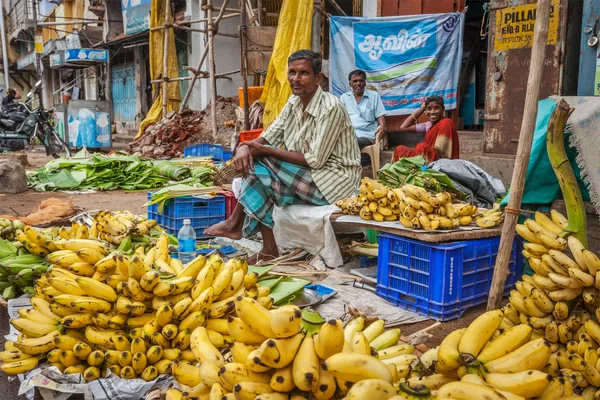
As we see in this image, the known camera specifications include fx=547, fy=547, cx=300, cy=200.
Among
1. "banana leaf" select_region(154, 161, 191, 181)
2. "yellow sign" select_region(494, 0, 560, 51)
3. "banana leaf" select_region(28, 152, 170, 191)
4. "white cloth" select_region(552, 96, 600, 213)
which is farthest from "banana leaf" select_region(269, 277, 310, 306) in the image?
"banana leaf" select_region(28, 152, 170, 191)

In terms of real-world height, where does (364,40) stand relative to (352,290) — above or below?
above

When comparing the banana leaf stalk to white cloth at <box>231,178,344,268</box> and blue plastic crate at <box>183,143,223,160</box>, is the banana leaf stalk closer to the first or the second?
white cloth at <box>231,178,344,268</box>

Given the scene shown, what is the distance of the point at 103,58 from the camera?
16.7 metres

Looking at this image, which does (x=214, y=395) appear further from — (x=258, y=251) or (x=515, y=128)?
(x=515, y=128)

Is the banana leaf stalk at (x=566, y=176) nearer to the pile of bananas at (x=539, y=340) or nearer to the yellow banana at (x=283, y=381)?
the pile of bananas at (x=539, y=340)

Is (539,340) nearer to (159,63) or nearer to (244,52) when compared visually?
(244,52)

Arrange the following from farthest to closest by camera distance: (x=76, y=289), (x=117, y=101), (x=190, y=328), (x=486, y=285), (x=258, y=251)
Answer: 1. (x=117, y=101)
2. (x=258, y=251)
3. (x=486, y=285)
4. (x=76, y=289)
5. (x=190, y=328)

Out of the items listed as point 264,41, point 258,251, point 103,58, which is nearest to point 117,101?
point 103,58

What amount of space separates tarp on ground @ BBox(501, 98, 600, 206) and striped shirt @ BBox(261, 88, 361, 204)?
1.39 meters

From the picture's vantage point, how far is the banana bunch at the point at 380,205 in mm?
3896

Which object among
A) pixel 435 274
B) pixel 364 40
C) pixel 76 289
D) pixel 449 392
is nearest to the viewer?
pixel 449 392

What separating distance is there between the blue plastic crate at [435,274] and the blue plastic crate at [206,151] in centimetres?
740

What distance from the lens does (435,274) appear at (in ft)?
11.2

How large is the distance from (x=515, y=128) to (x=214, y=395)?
15.8ft
